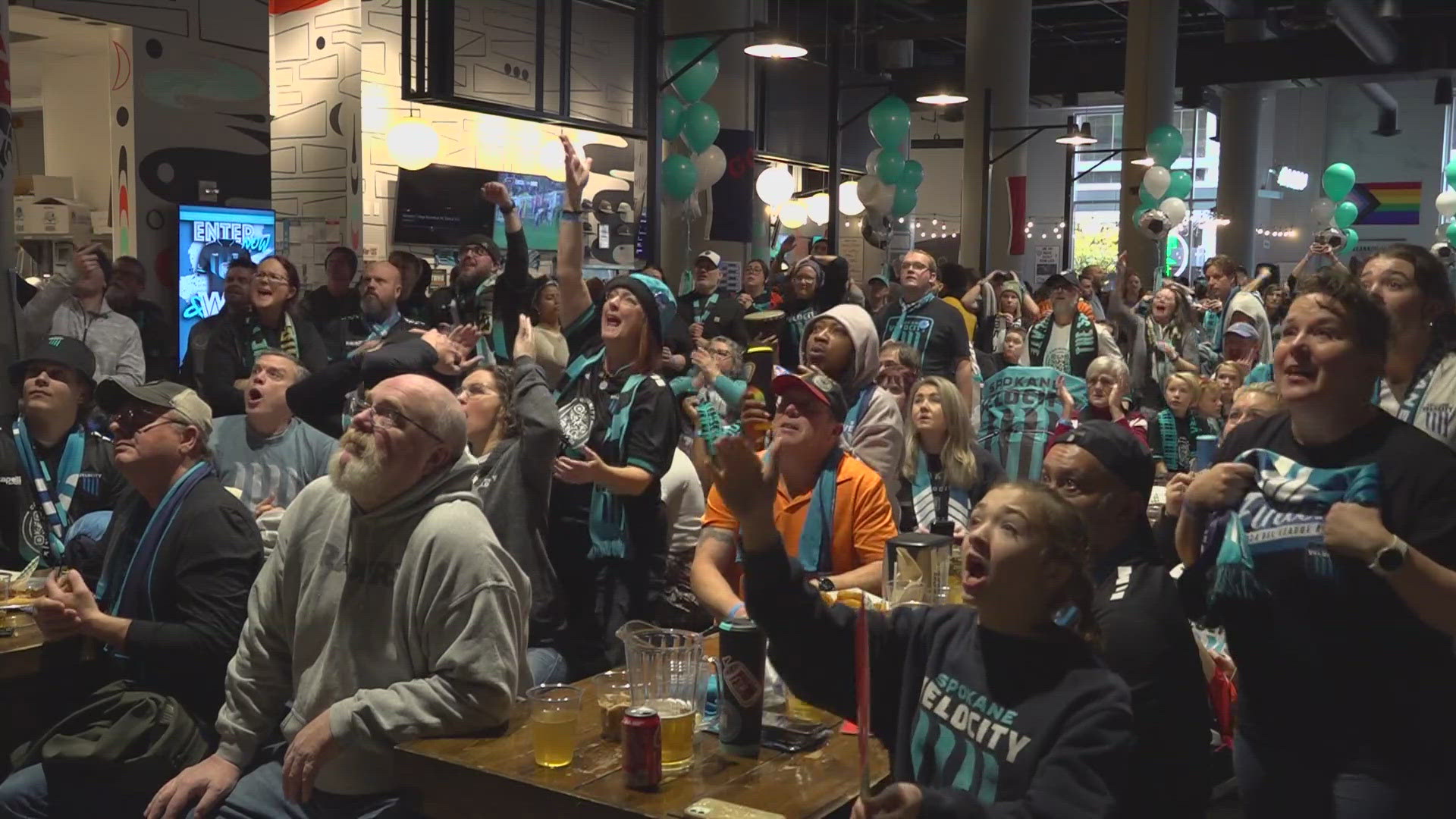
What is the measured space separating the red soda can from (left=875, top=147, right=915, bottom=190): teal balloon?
12566mm

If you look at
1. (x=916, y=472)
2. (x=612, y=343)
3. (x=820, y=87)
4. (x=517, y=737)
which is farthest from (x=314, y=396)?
(x=820, y=87)

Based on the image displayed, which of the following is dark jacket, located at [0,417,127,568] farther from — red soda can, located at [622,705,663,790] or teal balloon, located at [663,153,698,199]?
teal balloon, located at [663,153,698,199]

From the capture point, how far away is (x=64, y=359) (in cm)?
450

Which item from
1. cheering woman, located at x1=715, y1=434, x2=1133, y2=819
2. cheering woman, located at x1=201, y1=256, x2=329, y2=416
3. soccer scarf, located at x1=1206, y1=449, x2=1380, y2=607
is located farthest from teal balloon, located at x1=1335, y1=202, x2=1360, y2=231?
cheering woman, located at x1=715, y1=434, x2=1133, y2=819

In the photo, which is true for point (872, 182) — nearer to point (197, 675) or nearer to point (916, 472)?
point (916, 472)

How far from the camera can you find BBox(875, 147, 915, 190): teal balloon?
14.3 metres

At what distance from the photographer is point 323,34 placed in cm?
952

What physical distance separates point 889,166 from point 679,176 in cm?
378

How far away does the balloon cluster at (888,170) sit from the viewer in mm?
14188

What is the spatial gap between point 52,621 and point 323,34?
7271 mm

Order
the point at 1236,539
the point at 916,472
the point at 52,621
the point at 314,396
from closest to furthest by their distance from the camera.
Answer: the point at 1236,539, the point at 52,621, the point at 314,396, the point at 916,472

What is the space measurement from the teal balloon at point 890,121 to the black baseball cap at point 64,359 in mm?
10649

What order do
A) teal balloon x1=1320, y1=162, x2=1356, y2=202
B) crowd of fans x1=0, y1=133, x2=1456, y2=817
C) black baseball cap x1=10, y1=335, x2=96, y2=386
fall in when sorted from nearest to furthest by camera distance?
crowd of fans x1=0, y1=133, x2=1456, y2=817 → black baseball cap x1=10, y1=335, x2=96, y2=386 → teal balloon x1=1320, y1=162, x2=1356, y2=202

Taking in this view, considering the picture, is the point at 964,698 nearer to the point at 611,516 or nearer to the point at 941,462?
the point at 611,516
